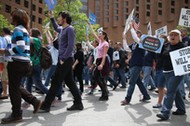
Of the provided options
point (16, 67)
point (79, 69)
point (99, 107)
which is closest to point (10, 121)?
point (16, 67)

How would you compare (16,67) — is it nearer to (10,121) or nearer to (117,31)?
(10,121)

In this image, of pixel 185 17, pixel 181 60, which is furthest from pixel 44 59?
pixel 185 17

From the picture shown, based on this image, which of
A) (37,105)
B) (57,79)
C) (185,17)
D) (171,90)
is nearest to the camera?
(171,90)

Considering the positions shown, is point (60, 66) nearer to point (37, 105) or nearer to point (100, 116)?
point (37, 105)

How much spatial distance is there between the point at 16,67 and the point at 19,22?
2.63ft

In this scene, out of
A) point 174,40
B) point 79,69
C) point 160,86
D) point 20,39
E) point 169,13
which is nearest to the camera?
point 20,39

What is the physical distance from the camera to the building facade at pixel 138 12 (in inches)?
2440

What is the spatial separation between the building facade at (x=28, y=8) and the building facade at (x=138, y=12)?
16.9 metres

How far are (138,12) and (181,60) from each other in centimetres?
6361

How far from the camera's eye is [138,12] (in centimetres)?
6675

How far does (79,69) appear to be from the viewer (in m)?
8.62

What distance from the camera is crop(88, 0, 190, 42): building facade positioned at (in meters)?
62.0

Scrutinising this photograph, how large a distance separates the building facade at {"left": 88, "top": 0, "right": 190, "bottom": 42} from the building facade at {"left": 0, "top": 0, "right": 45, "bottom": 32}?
55.4 ft

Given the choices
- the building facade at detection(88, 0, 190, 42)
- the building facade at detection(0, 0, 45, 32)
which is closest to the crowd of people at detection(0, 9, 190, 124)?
the building facade at detection(0, 0, 45, 32)
